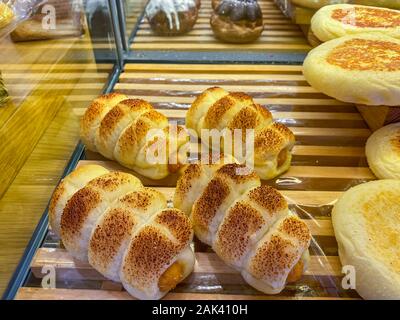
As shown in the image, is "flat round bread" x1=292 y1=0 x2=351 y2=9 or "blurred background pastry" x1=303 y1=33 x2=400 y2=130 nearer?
"blurred background pastry" x1=303 y1=33 x2=400 y2=130

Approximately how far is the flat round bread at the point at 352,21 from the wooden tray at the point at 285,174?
355mm

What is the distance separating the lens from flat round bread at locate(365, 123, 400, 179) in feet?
5.85

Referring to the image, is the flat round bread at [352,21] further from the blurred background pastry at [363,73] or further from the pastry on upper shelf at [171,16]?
the pastry on upper shelf at [171,16]

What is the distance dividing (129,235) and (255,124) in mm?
874

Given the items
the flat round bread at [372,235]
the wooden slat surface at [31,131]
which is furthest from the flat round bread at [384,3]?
the wooden slat surface at [31,131]

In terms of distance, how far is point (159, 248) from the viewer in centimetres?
127

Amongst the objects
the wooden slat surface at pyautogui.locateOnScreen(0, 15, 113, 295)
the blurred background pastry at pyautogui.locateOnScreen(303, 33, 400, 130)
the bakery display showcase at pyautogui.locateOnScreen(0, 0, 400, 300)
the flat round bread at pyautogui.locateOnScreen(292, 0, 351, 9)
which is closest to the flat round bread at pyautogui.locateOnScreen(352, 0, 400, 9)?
the flat round bread at pyautogui.locateOnScreen(292, 0, 351, 9)

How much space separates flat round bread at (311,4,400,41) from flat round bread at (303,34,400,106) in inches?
6.1

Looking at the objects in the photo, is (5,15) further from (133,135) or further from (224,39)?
(224,39)

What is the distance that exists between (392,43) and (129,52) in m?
1.87

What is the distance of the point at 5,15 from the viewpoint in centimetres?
164

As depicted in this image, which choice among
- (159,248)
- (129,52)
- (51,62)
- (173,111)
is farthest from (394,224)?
(129,52)

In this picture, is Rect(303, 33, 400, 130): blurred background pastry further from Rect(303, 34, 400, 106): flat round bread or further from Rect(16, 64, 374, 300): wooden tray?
Rect(16, 64, 374, 300): wooden tray

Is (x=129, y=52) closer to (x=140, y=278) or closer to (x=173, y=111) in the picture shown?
(x=173, y=111)
